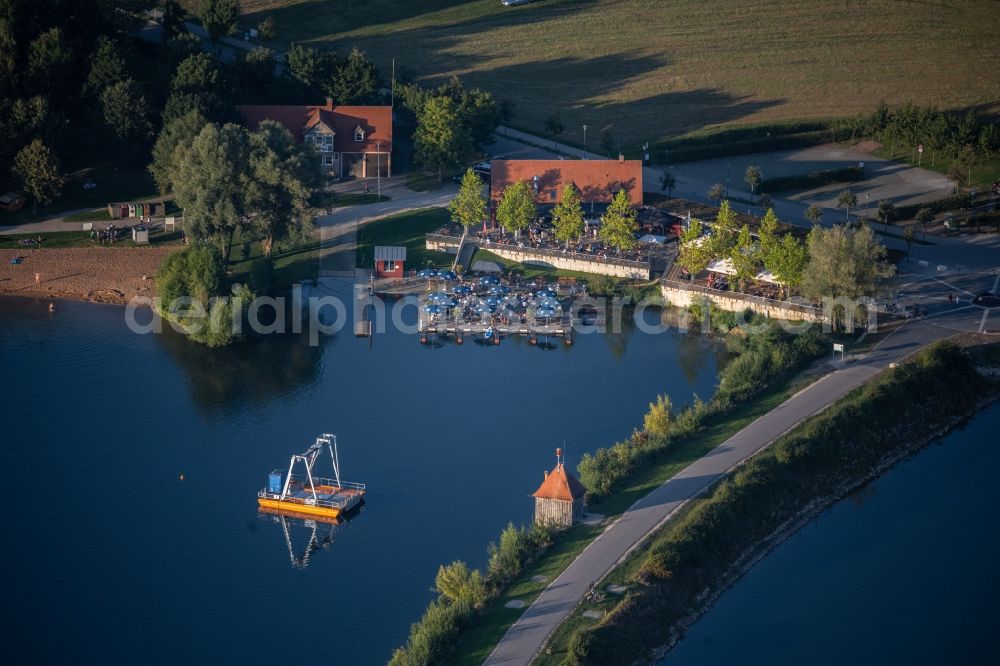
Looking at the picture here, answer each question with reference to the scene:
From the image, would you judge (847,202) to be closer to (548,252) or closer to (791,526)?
(548,252)

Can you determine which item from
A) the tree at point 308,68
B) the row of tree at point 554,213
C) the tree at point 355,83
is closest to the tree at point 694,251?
the row of tree at point 554,213

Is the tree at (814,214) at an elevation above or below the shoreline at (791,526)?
above

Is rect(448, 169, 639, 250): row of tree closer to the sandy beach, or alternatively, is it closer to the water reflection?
the water reflection

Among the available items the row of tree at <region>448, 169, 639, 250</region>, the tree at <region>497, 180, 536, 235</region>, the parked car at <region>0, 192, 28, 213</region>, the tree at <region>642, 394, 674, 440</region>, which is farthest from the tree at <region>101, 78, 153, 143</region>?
the tree at <region>642, 394, 674, 440</region>

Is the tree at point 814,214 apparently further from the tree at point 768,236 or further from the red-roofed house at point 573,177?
the red-roofed house at point 573,177

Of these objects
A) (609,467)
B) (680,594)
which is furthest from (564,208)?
(680,594)

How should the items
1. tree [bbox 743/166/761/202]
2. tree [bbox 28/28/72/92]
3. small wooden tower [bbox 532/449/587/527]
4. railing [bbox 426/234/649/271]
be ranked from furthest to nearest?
tree [bbox 28/28/72/92] → tree [bbox 743/166/761/202] → railing [bbox 426/234/649/271] → small wooden tower [bbox 532/449/587/527]

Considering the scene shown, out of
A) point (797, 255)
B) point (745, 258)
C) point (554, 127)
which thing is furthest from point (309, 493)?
point (554, 127)
